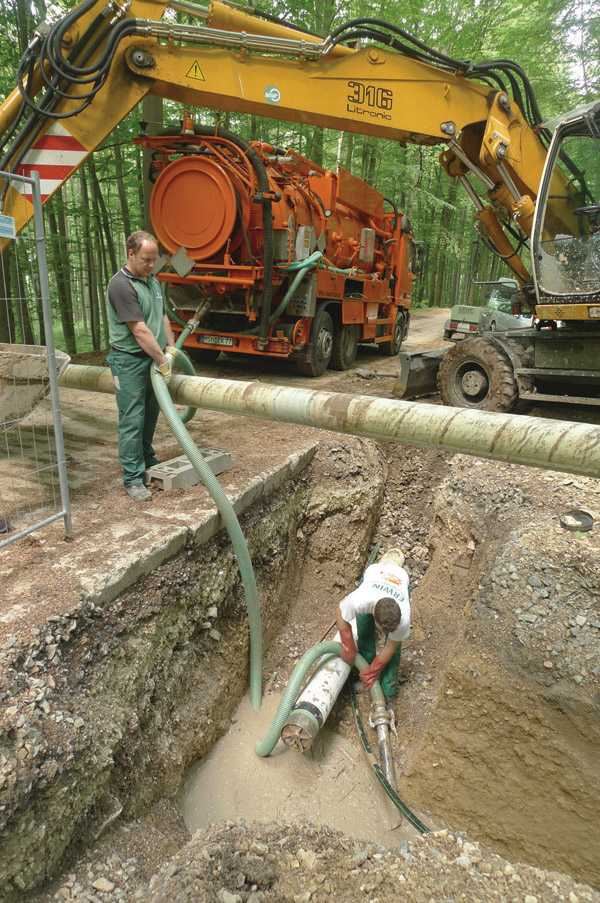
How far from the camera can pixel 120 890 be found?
208 cm

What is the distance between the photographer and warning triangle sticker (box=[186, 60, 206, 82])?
165 inches

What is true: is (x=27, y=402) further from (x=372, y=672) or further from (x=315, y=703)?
(x=372, y=672)

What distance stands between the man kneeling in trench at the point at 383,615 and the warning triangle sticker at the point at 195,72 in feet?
14.0

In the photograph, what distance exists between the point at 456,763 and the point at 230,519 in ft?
7.81

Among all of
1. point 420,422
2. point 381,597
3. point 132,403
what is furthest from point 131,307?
point 381,597

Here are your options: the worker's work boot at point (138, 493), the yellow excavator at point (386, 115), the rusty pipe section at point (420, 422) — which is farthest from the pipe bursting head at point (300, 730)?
the yellow excavator at point (386, 115)

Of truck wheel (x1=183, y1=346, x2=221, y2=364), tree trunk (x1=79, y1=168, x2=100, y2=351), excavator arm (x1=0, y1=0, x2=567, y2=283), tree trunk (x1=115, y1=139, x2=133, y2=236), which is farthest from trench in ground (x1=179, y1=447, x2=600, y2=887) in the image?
tree trunk (x1=79, y1=168, x2=100, y2=351)

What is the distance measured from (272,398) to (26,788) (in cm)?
205

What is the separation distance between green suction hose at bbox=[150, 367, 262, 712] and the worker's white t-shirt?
0.77 m

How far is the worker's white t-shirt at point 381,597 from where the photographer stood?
4.02m

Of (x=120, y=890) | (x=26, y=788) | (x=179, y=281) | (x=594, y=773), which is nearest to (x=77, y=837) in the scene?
(x=120, y=890)

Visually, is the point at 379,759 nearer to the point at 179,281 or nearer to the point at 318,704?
the point at 318,704

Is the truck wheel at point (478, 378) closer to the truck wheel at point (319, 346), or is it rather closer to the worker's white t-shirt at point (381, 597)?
the truck wheel at point (319, 346)

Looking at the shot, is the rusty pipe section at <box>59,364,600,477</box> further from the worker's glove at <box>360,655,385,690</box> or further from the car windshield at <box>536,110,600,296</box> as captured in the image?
the car windshield at <box>536,110,600,296</box>
